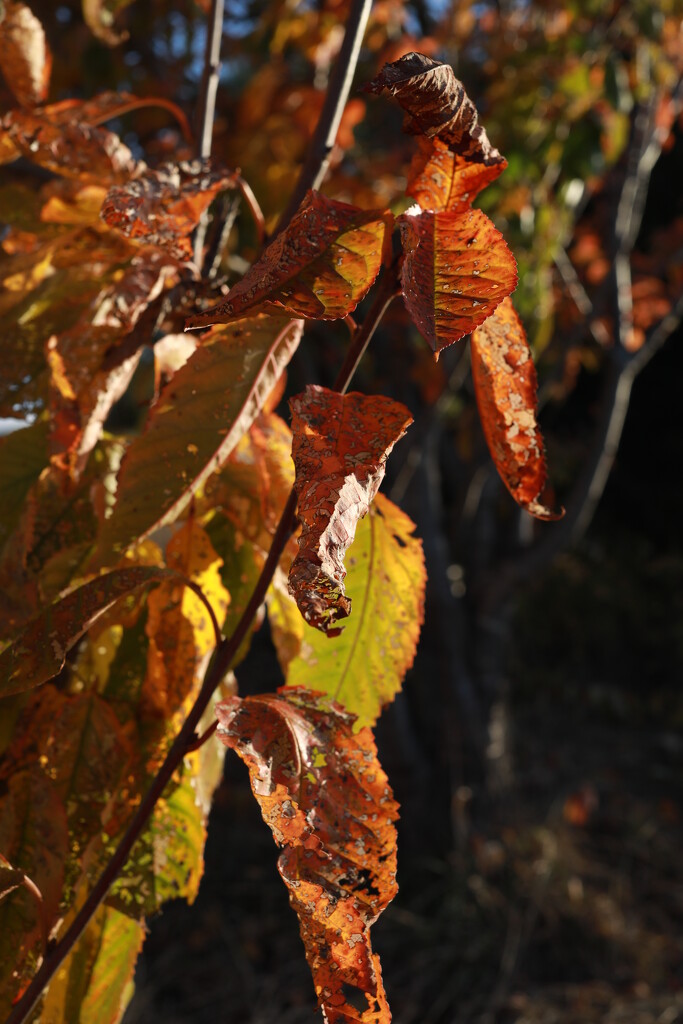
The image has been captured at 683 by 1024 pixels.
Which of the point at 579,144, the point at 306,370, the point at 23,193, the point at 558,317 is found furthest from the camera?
the point at 558,317

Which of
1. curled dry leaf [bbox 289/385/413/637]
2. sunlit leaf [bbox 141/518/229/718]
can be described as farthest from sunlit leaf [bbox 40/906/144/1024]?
curled dry leaf [bbox 289/385/413/637]

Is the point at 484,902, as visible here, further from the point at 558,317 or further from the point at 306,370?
the point at 558,317

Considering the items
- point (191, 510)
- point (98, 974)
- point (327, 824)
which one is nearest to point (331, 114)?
point (191, 510)

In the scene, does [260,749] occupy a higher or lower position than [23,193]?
lower

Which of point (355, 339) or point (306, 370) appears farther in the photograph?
point (306, 370)

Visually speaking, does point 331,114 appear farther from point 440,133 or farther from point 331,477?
point 331,477

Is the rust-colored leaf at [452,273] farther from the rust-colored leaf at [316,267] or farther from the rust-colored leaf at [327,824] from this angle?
the rust-colored leaf at [327,824]

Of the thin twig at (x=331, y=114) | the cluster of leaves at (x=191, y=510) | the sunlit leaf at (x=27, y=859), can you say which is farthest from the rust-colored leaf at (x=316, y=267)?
the sunlit leaf at (x=27, y=859)

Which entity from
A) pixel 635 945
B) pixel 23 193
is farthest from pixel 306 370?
pixel 23 193

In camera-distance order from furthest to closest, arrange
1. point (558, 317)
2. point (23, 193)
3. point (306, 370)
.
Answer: point (558, 317) → point (306, 370) → point (23, 193)
